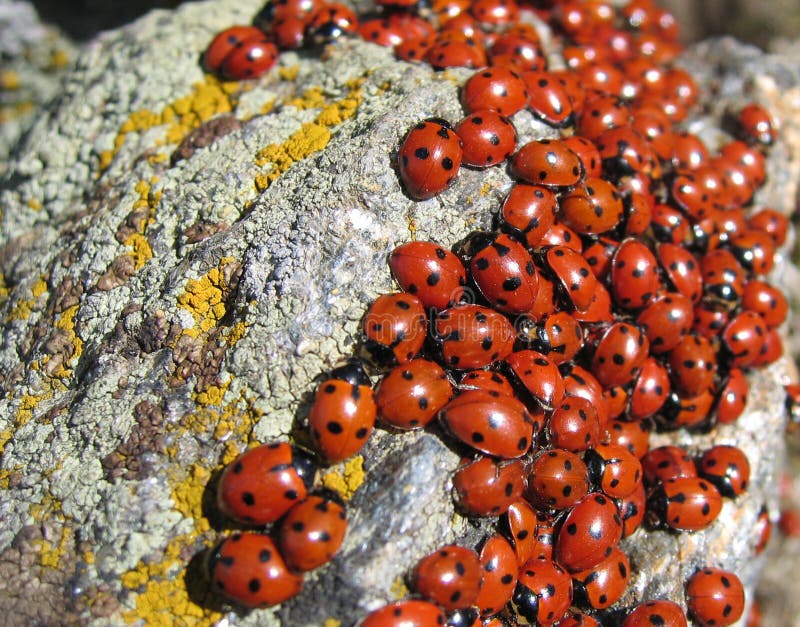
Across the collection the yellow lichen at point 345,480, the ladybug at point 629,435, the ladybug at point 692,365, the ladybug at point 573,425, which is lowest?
the ladybug at point 629,435

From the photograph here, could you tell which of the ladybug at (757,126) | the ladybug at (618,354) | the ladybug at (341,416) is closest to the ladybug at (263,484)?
the ladybug at (341,416)

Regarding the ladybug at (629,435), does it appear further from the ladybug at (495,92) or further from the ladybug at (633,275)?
the ladybug at (495,92)

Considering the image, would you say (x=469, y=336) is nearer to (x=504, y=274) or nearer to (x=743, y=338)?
(x=504, y=274)

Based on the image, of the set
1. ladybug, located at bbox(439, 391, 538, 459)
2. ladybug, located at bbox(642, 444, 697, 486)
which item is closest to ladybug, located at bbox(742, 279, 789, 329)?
ladybug, located at bbox(642, 444, 697, 486)

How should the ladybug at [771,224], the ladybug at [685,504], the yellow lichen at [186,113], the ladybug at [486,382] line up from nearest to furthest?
the ladybug at [486,382] → the ladybug at [685,504] → the yellow lichen at [186,113] → the ladybug at [771,224]

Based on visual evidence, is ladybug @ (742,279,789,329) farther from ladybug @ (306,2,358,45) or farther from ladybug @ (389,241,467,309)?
ladybug @ (306,2,358,45)

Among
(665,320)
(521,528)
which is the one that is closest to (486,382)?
(521,528)
